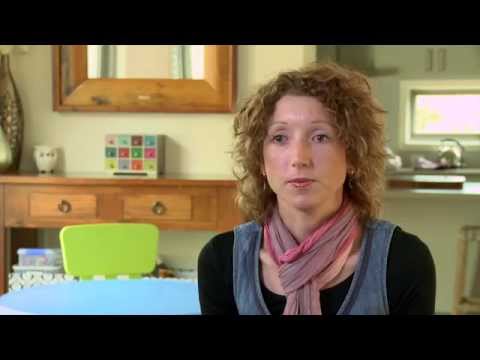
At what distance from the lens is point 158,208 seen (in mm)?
2535

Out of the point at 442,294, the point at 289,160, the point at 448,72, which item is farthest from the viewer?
the point at 448,72

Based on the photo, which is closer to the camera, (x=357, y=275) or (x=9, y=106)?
(x=357, y=275)

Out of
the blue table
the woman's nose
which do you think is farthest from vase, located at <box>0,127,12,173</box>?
the woman's nose

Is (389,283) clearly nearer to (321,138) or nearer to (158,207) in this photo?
(321,138)

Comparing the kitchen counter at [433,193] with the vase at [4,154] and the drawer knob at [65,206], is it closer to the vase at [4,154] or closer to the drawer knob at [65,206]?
the drawer knob at [65,206]

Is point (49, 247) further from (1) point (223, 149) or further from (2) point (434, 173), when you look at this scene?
(2) point (434, 173)

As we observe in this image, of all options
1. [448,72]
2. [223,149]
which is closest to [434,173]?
[448,72]

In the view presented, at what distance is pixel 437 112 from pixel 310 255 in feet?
12.0

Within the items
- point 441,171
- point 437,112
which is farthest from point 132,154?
point 437,112

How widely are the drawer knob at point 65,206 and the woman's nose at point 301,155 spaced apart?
1837 mm

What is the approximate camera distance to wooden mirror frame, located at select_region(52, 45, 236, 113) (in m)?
2.74
